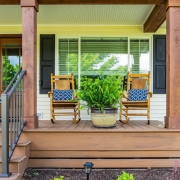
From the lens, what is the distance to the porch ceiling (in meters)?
4.32

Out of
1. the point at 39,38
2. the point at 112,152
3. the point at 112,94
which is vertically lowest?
the point at 112,152

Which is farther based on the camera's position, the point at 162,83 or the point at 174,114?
the point at 162,83

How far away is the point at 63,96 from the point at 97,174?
1.95m

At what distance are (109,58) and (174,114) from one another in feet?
7.60

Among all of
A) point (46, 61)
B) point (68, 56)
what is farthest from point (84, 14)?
point (46, 61)

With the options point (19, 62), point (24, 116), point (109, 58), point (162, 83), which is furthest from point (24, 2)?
Answer: point (162, 83)

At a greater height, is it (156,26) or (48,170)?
(156,26)

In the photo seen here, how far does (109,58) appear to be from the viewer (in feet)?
→ 17.4

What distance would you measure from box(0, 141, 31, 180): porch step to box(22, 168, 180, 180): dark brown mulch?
0.14 meters

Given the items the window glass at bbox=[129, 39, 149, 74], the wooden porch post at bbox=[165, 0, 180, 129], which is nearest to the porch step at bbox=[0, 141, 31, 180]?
the wooden porch post at bbox=[165, 0, 180, 129]

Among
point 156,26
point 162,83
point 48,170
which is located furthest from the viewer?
point 162,83

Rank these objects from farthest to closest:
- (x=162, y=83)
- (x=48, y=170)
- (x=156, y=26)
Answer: (x=162, y=83) → (x=156, y=26) → (x=48, y=170)

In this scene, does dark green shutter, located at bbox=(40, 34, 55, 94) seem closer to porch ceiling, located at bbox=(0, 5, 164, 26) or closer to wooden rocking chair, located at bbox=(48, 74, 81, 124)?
wooden rocking chair, located at bbox=(48, 74, 81, 124)

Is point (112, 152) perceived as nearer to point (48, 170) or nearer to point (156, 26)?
point (48, 170)
